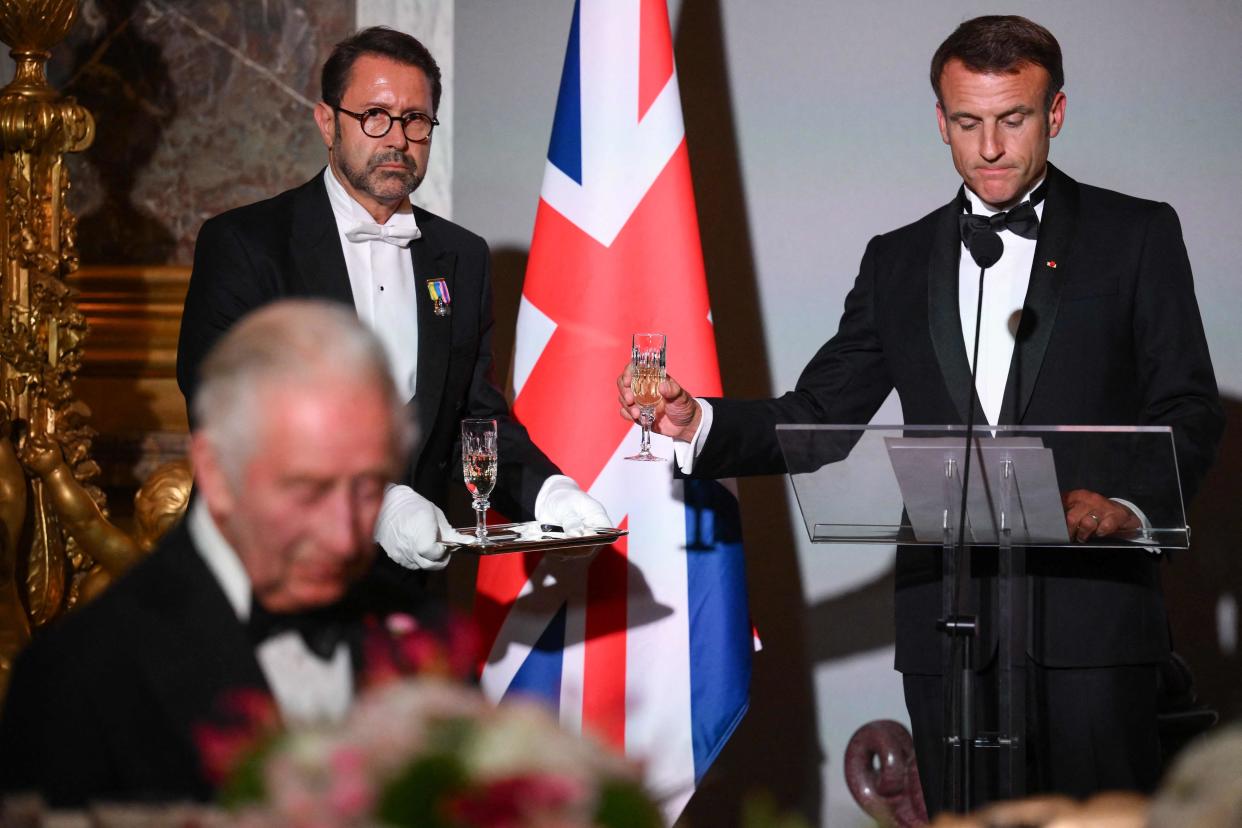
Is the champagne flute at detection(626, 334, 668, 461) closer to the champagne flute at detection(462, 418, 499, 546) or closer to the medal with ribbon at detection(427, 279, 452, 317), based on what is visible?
the champagne flute at detection(462, 418, 499, 546)

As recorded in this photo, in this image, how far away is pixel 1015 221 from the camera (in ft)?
10.2

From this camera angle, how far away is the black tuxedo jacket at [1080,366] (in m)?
2.92

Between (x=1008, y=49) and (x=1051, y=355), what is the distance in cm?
65

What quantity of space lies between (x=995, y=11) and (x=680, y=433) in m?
2.11

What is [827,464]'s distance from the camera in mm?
2604

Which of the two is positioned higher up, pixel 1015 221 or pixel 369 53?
pixel 369 53

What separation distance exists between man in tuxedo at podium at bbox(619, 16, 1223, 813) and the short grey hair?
5.98ft

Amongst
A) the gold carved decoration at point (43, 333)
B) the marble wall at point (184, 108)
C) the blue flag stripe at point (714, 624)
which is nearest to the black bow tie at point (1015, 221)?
the blue flag stripe at point (714, 624)

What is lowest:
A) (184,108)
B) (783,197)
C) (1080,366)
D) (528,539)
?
(528,539)

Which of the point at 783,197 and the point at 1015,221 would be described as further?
the point at 783,197

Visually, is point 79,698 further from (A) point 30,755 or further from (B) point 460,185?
(B) point 460,185

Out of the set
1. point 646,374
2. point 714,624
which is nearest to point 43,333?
point 646,374

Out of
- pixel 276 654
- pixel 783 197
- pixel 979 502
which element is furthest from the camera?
pixel 783 197

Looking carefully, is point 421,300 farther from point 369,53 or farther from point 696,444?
point 696,444
